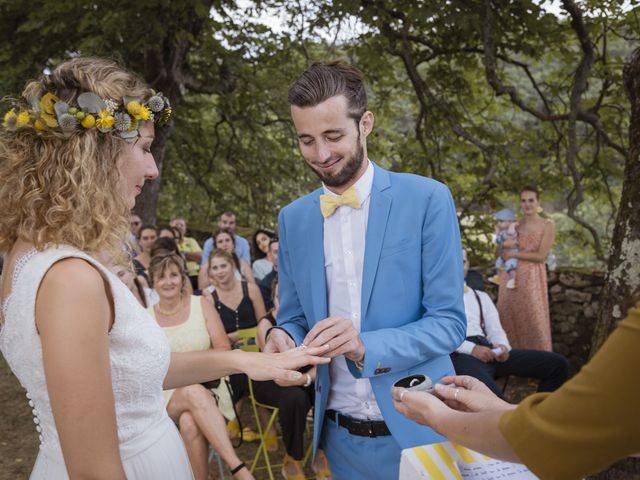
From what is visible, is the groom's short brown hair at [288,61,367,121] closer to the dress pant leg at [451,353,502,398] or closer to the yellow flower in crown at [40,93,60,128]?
the yellow flower in crown at [40,93,60,128]

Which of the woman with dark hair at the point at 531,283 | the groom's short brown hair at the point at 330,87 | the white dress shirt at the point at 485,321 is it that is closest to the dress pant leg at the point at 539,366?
the white dress shirt at the point at 485,321

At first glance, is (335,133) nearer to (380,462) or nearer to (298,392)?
(380,462)

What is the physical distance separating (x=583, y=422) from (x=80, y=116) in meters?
1.40

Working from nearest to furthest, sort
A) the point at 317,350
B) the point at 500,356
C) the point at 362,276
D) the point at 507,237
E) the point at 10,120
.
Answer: the point at 10,120 < the point at 317,350 < the point at 362,276 < the point at 500,356 < the point at 507,237

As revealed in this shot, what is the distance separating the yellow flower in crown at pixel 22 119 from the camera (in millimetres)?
1619

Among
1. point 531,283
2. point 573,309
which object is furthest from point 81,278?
point 573,309

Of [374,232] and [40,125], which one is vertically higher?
[40,125]

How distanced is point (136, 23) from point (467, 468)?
6901 mm

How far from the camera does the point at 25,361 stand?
1574 mm

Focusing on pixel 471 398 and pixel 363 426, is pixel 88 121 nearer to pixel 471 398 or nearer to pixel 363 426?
pixel 471 398

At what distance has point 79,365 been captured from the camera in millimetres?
1407

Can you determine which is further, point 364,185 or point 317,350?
point 364,185

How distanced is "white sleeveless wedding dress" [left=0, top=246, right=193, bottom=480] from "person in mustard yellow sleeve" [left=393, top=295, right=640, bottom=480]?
97cm

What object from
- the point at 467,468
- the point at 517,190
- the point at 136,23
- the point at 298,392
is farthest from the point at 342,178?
the point at 517,190
